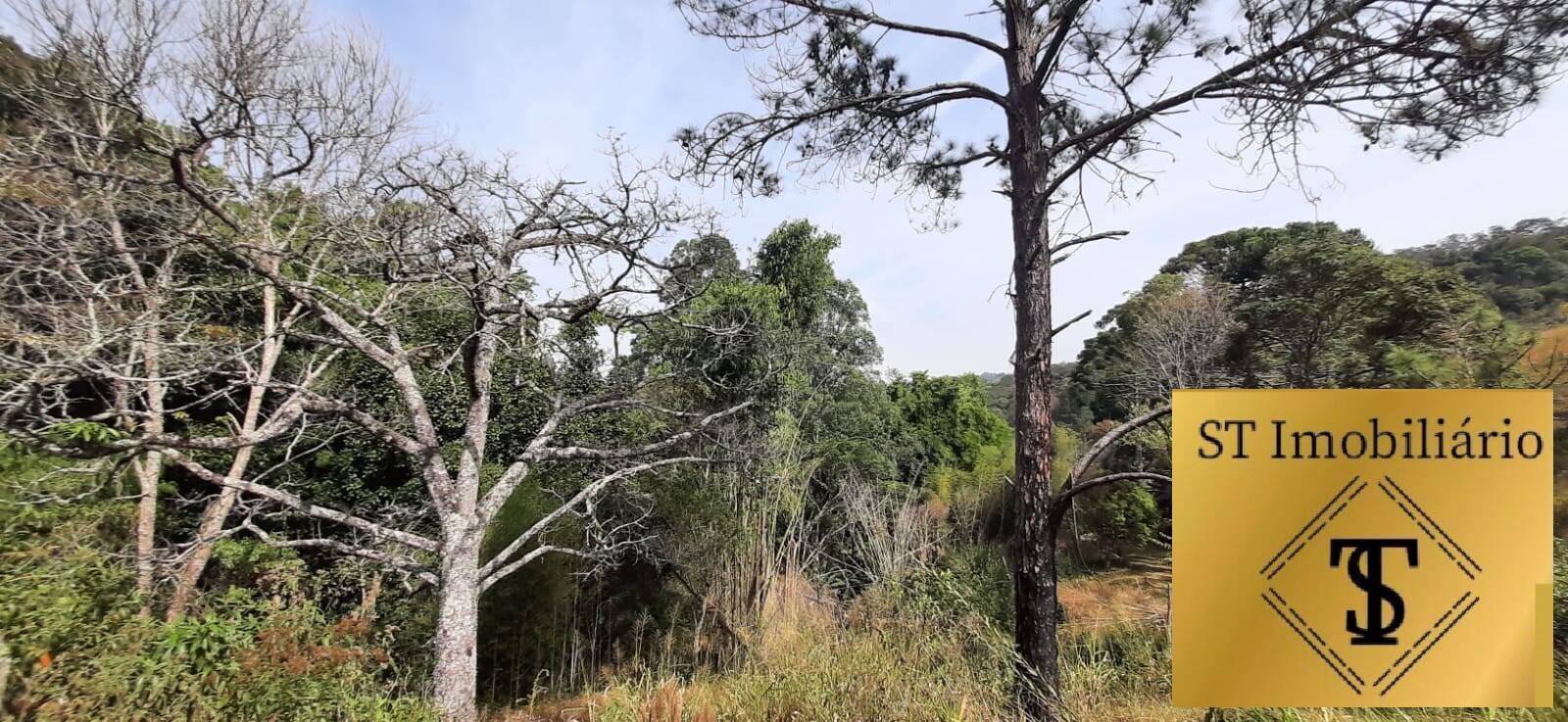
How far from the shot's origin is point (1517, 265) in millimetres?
4105

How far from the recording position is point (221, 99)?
438cm

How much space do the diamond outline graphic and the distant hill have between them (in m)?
4.53

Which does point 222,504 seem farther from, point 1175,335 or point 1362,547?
point 1175,335

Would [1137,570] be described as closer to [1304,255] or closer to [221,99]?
[1304,255]

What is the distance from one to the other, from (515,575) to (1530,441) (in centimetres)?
772

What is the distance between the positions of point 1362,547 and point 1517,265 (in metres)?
5.15

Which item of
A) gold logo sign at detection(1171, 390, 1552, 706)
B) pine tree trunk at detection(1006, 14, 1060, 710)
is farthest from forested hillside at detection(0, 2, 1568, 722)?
gold logo sign at detection(1171, 390, 1552, 706)

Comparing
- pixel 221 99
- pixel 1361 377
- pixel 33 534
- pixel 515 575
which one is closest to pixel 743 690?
pixel 1361 377

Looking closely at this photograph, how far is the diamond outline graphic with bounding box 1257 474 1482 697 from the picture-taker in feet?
3.62

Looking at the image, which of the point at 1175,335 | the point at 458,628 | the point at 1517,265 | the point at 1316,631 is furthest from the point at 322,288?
the point at 1175,335

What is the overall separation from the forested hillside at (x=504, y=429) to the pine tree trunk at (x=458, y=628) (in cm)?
2

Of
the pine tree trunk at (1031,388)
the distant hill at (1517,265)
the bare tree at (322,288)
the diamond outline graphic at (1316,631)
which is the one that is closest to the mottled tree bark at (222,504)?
the bare tree at (322,288)

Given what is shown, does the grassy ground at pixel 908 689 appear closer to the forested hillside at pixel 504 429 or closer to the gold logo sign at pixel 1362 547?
the forested hillside at pixel 504 429

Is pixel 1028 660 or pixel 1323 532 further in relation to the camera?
pixel 1028 660
